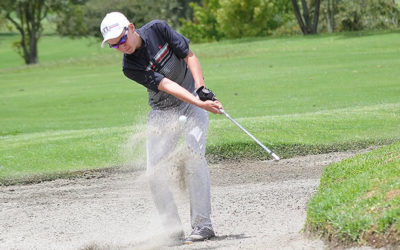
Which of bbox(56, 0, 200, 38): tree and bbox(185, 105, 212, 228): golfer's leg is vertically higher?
bbox(185, 105, 212, 228): golfer's leg

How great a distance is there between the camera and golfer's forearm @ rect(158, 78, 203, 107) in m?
6.43

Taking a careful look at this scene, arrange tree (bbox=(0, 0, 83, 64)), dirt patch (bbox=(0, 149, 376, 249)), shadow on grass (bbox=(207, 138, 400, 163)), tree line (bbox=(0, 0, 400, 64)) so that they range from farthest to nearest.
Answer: tree (bbox=(0, 0, 83, 64))
tree line (bbox=(0, 0, 400, 64))
shadow on grass (bbox=(207, 138, 400, 163))
dirt patch (bbox=(0, 149, 376, 249))

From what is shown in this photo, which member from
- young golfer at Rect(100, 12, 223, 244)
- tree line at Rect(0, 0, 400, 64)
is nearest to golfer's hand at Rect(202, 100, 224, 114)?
young golfer at Rect(100, 12, 223, 244)

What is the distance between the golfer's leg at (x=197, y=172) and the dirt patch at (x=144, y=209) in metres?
0.25

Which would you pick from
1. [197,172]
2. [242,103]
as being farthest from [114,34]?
[242,103]

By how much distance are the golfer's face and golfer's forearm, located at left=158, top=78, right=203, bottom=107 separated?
0.37 m

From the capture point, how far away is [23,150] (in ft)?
40.8

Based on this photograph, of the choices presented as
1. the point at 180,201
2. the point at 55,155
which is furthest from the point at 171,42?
the point at 55,155

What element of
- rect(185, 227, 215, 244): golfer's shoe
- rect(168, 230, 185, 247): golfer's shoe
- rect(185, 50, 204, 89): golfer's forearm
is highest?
rect(185, 50, 204, 89): golfer's forearm

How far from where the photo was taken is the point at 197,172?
671 cm

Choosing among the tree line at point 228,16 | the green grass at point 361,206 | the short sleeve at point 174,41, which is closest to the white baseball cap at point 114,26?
the short sleeve at point 174,41

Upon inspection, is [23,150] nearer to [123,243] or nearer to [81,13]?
[123,243]

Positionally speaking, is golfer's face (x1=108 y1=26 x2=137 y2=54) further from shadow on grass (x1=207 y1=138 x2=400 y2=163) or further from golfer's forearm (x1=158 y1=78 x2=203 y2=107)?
shadow on grass (x1=207 y1=138 x2=400 y2=163)

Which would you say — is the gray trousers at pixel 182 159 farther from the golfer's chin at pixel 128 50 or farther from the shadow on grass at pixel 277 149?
the shadow on grass at pixel 277 149
